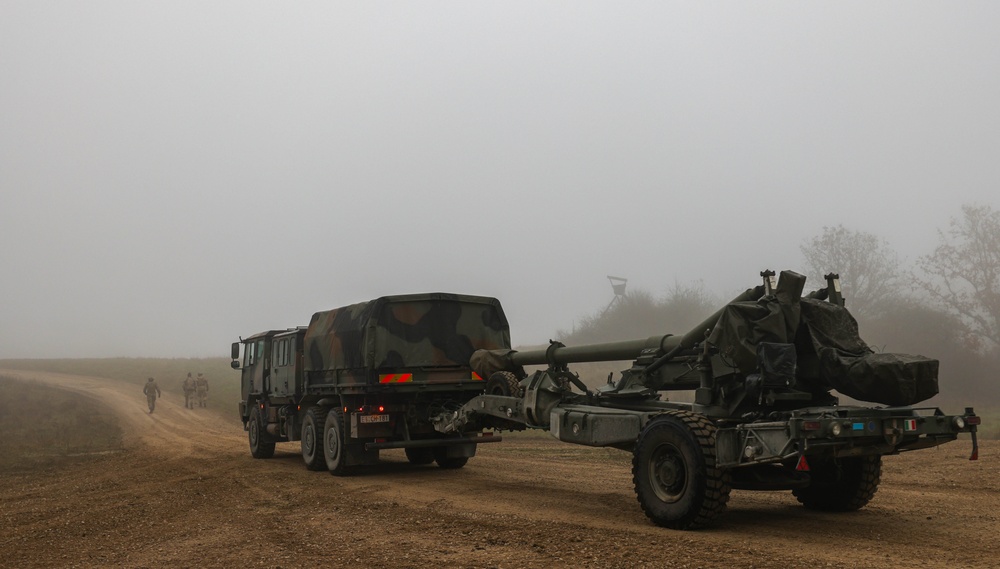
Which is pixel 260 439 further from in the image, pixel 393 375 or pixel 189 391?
pixel 189 391

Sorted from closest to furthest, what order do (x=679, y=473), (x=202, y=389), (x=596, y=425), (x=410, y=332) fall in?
1. (x=679, y=473)
2. (x=596, y=425)
3. (x=410, y=332)
4. (x=202, y=389)

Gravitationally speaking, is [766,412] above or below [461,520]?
above

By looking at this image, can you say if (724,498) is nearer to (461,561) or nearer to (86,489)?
(461,561)

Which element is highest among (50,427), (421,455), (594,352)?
(594,352)

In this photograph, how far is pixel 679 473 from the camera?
8.22 meters

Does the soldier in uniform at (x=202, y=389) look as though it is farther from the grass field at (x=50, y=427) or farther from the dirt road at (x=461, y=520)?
the dirt road at (x=461, y=520)

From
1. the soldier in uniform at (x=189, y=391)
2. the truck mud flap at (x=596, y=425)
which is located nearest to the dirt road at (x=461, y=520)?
the truck mud flap at (x=596, y=425)

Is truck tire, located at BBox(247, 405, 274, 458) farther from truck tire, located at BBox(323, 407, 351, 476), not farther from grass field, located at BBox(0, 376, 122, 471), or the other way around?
grass field, located at BBox(0, 376, 122, 471)

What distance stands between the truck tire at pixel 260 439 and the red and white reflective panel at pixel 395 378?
16.9 feet

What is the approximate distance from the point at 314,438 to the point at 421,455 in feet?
6.83

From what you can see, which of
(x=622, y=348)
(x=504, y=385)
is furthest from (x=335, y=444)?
(x=622, y=348)

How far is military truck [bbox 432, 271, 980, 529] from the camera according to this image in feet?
25.3

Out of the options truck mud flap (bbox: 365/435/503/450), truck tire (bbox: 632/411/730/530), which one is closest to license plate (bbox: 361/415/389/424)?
truck mud flap (bbox: 365/435/503/450)

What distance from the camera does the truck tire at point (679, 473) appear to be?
7.88m
